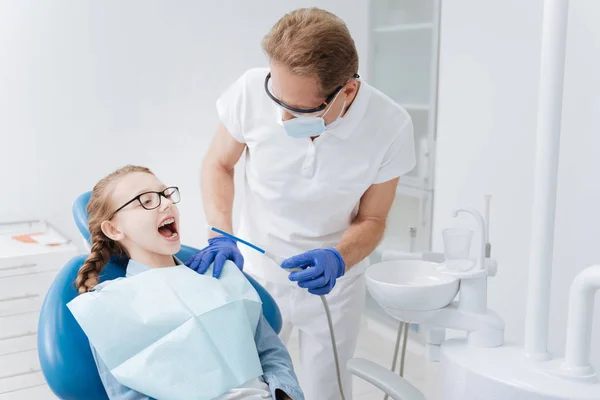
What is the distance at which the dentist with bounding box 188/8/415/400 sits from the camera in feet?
5.22

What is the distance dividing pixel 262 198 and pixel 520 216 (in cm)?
106

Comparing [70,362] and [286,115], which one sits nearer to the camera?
[70,362]

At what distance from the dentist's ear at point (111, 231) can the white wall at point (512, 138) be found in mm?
1469

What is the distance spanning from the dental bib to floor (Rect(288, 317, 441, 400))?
1.40 meters

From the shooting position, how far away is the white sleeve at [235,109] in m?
1.69

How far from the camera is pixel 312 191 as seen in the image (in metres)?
1.66

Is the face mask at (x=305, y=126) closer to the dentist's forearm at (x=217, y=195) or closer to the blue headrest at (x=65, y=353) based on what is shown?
the dentist's forearm at (x=217, y=195)

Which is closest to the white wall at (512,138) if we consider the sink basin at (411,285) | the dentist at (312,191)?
the dentist at (312,191)

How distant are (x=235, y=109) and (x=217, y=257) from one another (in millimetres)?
437

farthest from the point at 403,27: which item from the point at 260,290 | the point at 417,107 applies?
the point at 260,290

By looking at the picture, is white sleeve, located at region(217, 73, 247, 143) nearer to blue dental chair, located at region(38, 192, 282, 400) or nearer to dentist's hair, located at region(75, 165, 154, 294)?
dentist's hair, located at region(75, 165, 154, 294)

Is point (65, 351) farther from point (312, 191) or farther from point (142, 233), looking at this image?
point (312, 191)

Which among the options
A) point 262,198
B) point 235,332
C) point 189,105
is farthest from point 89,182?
point 235,332

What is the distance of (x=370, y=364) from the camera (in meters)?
1.32
